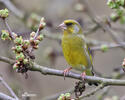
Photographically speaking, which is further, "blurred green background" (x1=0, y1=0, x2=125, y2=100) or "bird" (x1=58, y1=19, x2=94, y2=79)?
"blurred green background" (x1=0, y1=0, x2=125, y2=100)

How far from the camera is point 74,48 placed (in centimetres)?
394

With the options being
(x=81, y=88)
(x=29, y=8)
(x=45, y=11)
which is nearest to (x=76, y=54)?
(x=81, y=88)

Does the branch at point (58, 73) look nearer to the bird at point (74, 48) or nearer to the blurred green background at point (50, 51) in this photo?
the bird at point (74, 48)

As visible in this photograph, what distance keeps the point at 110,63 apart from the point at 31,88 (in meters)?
2.92

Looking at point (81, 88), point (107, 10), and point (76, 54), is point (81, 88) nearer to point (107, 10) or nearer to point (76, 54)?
point (76, 54)

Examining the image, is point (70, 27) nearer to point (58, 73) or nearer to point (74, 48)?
point (74, 48)

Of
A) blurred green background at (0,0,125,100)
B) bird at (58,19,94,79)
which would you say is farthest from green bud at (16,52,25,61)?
blurred green background at (0,0,125,100)

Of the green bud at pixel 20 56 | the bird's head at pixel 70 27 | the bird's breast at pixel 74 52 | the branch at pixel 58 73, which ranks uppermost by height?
the bird's head at pixel 70 27

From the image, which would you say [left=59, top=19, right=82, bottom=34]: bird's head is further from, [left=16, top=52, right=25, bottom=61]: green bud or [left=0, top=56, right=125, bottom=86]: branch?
[left=16, top=52, right=25, bottom=61]: green bud

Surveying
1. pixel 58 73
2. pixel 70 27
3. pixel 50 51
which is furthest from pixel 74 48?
pixel 50 51

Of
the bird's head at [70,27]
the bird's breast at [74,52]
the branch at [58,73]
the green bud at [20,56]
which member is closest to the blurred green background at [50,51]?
the bird's head at [70,27]

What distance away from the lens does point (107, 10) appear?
901cm

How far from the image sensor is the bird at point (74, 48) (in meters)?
3.94

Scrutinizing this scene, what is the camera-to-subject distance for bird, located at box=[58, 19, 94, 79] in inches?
155
